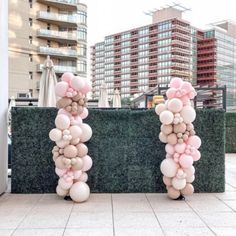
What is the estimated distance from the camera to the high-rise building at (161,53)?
41938mm

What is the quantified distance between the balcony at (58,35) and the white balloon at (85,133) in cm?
3441

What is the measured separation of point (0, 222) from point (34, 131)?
1.49 metres

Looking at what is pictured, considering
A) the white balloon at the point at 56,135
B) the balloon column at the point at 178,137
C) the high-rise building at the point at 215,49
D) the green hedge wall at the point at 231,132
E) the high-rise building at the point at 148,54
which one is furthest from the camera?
the high-rise building at the point at 148,54

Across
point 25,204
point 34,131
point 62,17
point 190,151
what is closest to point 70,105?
point 34,131

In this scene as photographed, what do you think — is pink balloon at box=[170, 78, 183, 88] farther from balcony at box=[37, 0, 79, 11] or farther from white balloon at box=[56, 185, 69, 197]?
balcony at box=[37, 0, 79, 11]

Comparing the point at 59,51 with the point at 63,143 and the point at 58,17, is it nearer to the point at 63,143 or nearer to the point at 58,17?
the point at 58,17

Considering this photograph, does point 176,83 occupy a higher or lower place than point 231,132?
higher

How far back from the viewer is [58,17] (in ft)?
126

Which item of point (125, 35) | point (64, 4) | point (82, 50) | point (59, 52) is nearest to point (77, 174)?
point (59, 52)

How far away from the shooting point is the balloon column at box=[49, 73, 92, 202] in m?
4.25

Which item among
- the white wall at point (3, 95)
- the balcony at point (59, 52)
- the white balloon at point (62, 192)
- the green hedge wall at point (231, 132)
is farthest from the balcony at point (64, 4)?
the white balloon at point (62, 192)

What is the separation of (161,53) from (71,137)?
145 feet

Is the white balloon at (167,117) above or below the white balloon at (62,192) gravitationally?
above

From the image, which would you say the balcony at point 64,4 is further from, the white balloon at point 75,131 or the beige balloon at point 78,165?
the beige balloon at point 78,165
